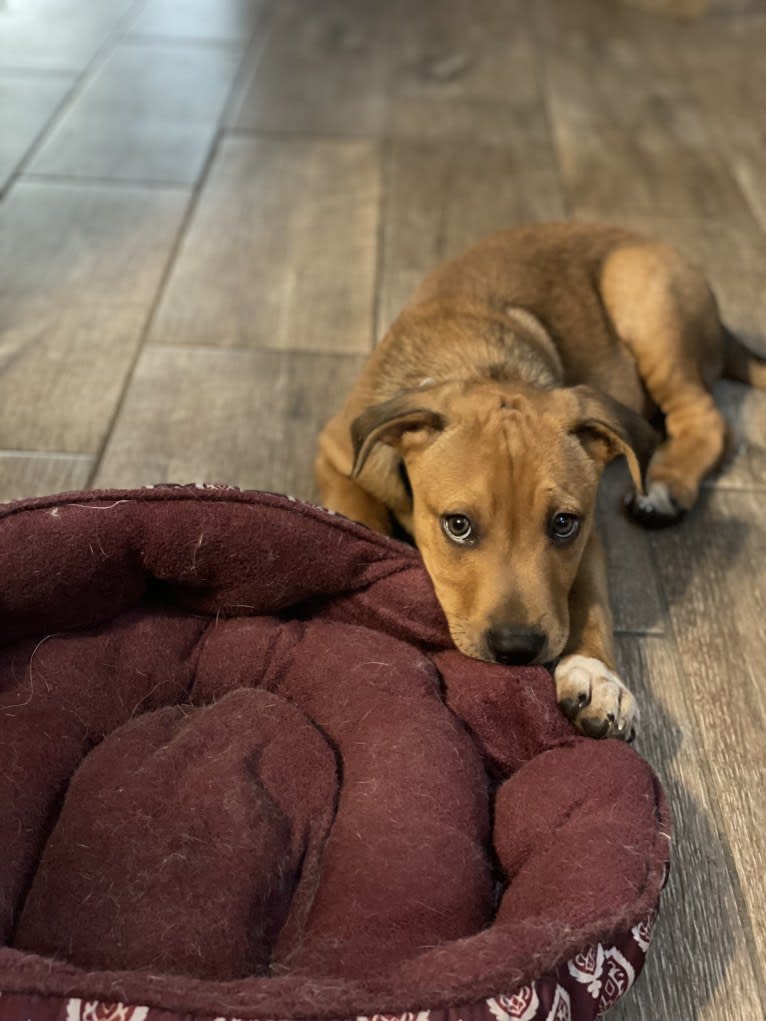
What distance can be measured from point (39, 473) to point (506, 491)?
168 cm

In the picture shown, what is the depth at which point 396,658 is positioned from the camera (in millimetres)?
2486

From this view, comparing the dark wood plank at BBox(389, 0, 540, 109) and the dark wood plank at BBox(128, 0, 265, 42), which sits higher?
the dark wood plank at BBox(128, 0, 265, 42)

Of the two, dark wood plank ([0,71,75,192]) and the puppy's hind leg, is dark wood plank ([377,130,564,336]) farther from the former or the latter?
dark wood plank ([0,71,75,192])

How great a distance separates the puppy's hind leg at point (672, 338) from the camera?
3506mm

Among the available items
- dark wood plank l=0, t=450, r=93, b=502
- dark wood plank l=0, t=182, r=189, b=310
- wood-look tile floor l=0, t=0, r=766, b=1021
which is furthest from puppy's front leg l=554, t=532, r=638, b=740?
dark wood plank l=0, t=182, r=189, b=310

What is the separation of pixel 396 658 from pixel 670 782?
76 cm

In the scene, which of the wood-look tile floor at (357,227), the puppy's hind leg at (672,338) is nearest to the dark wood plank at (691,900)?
the wood-look tile floor at (357,227)

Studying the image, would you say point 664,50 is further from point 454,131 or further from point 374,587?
point 374,587

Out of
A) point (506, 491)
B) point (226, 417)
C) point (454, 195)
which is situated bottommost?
point (454, 195)

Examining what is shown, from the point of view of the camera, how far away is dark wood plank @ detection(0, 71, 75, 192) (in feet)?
17.2

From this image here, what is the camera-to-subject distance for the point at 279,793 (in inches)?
89.0

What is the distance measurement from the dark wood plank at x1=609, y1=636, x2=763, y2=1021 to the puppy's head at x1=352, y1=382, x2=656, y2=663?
44cm

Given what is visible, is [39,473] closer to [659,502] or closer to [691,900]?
[659,502]

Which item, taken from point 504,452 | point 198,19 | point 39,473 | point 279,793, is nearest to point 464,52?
point 198,19
